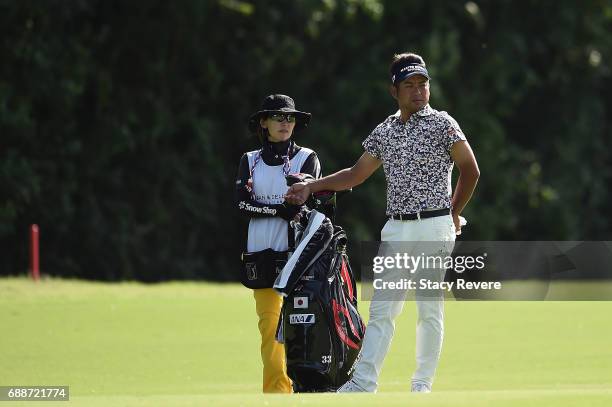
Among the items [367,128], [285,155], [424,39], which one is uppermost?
[424,39]

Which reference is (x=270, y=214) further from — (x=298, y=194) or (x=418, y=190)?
(x=418, y=190)

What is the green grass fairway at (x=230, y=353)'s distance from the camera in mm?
7773

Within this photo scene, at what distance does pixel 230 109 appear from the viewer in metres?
28.1

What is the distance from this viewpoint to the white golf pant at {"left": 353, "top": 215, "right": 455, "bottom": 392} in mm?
8477

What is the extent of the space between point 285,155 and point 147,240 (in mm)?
17415

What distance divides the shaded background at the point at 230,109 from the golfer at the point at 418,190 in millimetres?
14887

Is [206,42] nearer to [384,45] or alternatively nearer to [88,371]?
[384,45]

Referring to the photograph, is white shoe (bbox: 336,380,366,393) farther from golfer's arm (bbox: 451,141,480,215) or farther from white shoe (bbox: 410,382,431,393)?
golfer's arm (bbox: 451,141,480,215)

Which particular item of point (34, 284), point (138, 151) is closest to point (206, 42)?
point (138, 151)

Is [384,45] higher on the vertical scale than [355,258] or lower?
higher

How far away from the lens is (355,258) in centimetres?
2705

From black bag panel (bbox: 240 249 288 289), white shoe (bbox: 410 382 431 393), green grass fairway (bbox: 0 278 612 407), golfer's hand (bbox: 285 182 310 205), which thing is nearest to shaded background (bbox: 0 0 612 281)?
green grass fairway (bbox: 0 278 612 407)

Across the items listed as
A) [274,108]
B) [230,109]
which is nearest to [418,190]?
[274,108]

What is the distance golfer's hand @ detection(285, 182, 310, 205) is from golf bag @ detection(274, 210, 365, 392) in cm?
18
